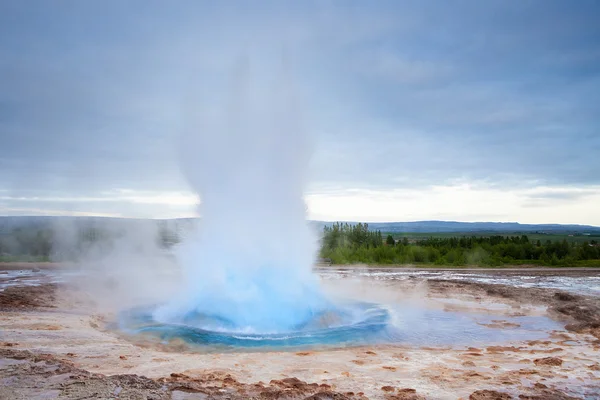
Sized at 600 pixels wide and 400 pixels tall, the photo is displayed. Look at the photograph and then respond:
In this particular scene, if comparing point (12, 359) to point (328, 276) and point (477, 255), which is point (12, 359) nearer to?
point (328, 276)

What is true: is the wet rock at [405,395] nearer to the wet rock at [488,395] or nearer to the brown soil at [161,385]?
the brown soil at [161,385]

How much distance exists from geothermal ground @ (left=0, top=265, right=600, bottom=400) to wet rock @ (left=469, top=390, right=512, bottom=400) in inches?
0.6

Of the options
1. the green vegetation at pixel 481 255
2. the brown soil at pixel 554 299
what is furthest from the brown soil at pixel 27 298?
the green vegetation at pixel 481 255

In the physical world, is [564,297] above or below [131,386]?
below

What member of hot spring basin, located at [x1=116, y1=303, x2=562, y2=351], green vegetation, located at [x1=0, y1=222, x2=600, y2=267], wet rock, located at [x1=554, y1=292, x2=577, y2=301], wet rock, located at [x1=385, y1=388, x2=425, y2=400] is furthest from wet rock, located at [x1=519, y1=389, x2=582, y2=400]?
green vegetation, located at [x1=0, y1=222, x2=600, y2=267]

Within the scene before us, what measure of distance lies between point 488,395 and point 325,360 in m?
2.89

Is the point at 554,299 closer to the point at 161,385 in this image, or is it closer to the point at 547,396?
the point at 547,396

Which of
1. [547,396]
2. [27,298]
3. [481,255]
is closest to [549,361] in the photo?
[547,396]

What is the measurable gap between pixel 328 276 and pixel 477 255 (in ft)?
47.0

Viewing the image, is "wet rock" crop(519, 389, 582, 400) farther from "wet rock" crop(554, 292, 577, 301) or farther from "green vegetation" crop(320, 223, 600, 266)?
"green vegetation" crop(320, 223, 600, 266)

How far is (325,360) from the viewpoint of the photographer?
26.1 ft

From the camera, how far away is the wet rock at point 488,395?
19.6ft

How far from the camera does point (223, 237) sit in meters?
12.4

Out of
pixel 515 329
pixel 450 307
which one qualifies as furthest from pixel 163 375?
pixel 450 307
